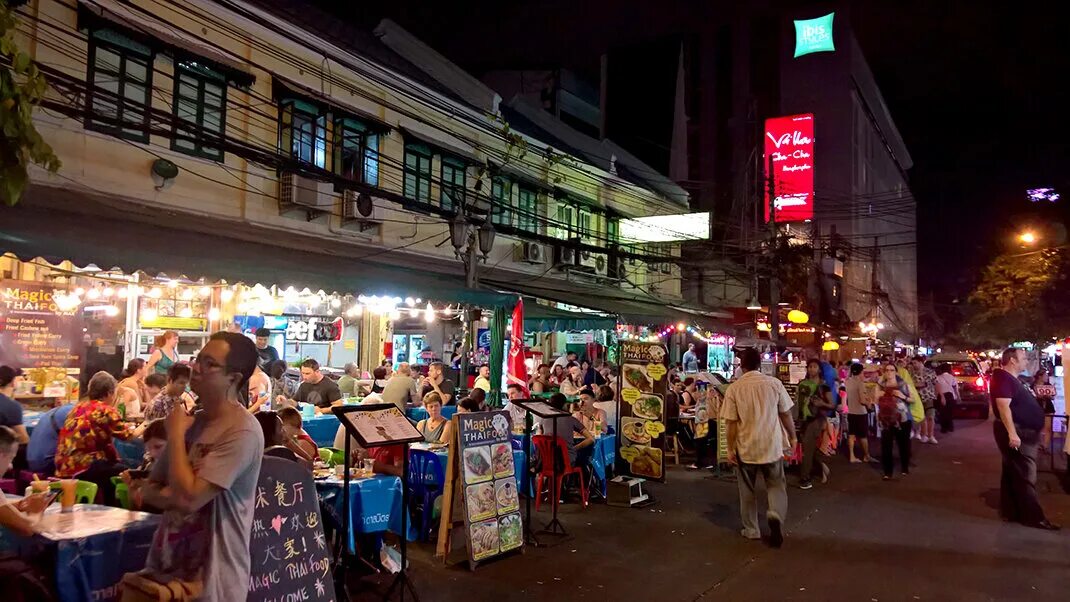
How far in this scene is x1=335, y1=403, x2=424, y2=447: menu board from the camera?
559cm

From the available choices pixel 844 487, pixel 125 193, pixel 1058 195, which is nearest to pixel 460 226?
pixel 125 193

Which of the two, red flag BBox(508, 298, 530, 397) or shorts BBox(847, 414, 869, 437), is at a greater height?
red flag BBox(508, 298, 530, 397)

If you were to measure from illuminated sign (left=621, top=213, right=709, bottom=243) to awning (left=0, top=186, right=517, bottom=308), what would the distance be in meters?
13.1

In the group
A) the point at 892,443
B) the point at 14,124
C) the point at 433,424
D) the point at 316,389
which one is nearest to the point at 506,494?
the point at 433,424

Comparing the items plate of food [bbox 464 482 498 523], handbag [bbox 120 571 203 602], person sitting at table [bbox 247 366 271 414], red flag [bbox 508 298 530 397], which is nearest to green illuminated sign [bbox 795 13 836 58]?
red flag [bbox 508 298 530 397]

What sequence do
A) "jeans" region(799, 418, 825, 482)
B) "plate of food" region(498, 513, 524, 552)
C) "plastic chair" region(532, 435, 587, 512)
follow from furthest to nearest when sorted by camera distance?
"jeans" region(799, 418, 825, 482)
"plastic chair" region(532, 435, 587, 512)
"plate of food" region(498, 513, 524, 552)

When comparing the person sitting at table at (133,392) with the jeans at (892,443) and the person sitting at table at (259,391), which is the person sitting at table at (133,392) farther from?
the jeans at (892,443)

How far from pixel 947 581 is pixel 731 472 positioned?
554 cm

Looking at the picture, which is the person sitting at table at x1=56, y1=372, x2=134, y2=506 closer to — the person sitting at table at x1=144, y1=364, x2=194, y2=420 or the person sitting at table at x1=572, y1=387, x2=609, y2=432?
the person sitting at table at x1=144, y1=364, x2=194, y2=420

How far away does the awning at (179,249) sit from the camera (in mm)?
7422

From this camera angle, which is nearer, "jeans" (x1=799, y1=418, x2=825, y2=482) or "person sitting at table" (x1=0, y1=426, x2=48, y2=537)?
"person sitting at table" (x1=0, y1=426, x2=48, y2=537)

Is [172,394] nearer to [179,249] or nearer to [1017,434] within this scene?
[179,249]

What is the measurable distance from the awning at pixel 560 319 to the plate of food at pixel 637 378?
18.9ft

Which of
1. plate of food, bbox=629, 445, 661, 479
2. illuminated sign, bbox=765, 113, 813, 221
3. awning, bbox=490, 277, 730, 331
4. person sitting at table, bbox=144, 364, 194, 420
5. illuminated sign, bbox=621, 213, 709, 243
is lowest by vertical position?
plate of food, bbox=629, 445, 661, 479
